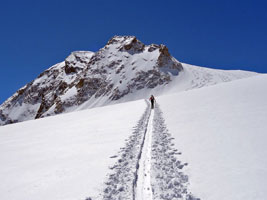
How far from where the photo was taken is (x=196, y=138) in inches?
285

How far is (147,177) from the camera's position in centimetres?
469

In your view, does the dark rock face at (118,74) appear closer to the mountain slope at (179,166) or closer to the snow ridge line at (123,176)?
the mountain slope at (179,166)

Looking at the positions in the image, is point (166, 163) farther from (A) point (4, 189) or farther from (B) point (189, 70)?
(B) point (189, 70)

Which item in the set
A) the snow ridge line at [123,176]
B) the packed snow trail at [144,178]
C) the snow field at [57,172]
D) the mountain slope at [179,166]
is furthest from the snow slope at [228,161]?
the snow field at [57,172]

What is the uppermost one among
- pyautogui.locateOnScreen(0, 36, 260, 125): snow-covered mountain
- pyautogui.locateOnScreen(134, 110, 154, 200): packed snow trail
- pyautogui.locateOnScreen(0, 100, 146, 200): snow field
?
pyautogui.locateOnScreen(0, 36, 260, 125): snow-covered mountain

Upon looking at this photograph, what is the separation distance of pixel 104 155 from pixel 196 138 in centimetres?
336

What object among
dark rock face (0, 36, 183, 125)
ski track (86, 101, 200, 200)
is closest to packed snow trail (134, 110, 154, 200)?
ski track (86, 101, 200, 200)

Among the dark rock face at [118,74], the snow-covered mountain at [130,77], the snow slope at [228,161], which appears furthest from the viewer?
the dark rock face at [118,74]

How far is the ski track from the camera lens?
387 centimetres

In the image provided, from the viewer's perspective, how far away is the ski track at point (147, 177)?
3.87m

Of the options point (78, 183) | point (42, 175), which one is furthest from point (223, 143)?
point (42, 175)

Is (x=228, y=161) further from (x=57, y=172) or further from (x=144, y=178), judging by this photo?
(x=57, y=172)

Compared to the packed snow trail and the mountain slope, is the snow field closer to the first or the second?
the mountain slope

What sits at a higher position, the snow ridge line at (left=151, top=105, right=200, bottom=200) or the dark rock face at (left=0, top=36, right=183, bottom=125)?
the dark rock face at (left=0, top=36, right=183, bottom=125)
